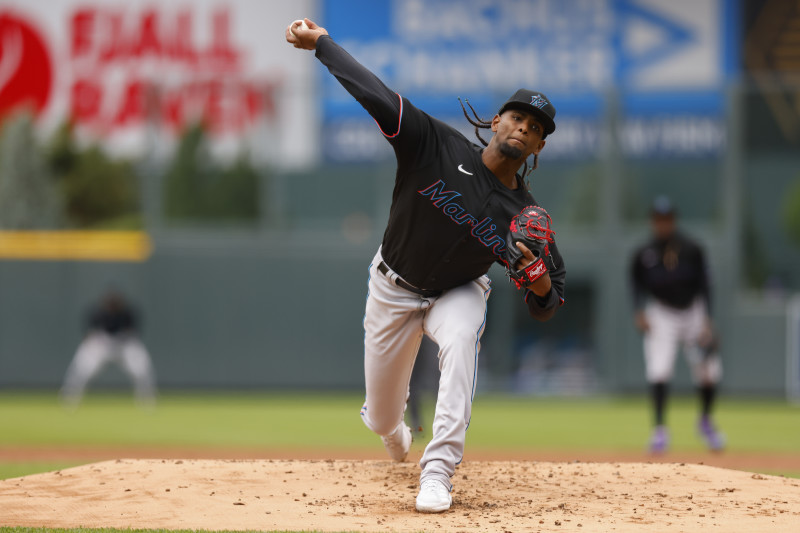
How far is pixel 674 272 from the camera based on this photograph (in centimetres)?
940

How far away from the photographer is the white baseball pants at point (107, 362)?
15.0 meters

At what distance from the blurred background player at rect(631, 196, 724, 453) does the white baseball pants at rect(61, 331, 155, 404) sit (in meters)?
8.17

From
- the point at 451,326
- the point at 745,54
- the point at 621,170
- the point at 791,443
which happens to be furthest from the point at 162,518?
the point at 745,54

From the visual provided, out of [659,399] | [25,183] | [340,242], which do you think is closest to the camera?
[659,399]

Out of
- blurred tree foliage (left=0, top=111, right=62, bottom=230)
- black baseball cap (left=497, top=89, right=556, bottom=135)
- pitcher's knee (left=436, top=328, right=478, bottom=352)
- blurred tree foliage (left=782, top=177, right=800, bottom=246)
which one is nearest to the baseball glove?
pitcher's knee (left=436, top=328, right=478, bottom=352)

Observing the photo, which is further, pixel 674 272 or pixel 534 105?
pixel 674 272

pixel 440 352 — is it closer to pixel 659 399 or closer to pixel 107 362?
pixel 659 399

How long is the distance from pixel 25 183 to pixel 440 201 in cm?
1910

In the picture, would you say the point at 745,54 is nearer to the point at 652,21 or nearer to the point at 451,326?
the point at 652,21

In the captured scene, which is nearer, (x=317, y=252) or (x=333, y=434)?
(x=333, y=434)

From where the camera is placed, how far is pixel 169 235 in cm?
1791

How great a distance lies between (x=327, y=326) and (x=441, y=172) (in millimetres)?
12663

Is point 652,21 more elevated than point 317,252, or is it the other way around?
point 652,21

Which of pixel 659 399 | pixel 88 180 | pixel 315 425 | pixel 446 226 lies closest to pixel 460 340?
pixel 446 226
